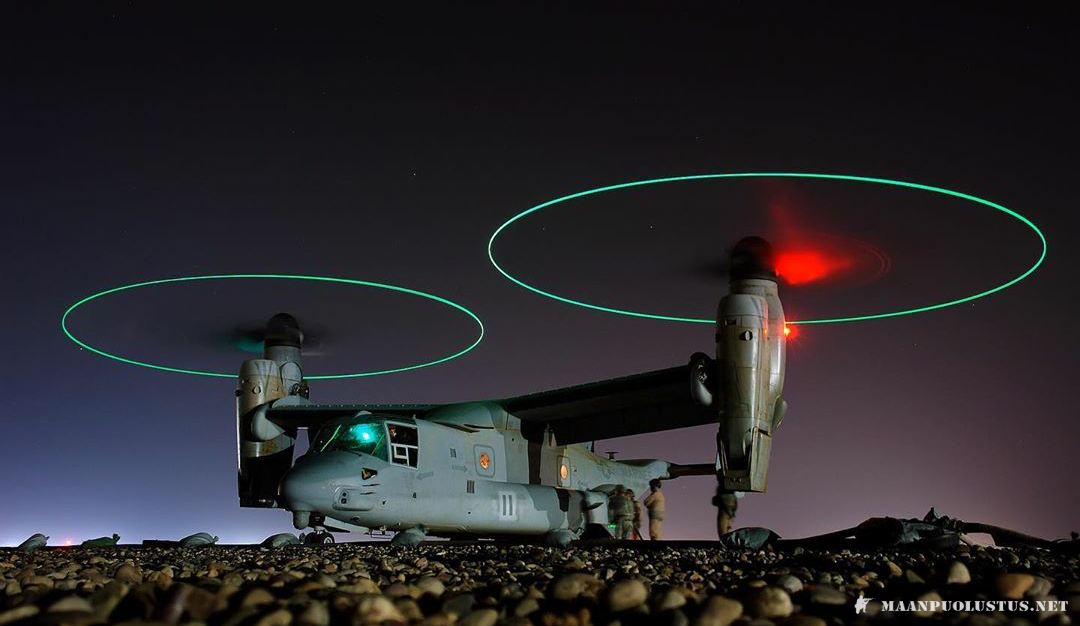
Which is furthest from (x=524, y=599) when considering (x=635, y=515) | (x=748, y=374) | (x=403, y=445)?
(x=635, y=515)

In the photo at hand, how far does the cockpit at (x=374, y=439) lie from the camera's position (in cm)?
1411

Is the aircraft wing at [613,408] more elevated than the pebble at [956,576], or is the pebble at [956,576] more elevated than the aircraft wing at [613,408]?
the aircraft wing at [613,408]

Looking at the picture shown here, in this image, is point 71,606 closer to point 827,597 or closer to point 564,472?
point 827,597

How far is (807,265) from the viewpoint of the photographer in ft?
47.5

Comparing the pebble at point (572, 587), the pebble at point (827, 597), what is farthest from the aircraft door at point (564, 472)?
the pebble at point (827, 597)

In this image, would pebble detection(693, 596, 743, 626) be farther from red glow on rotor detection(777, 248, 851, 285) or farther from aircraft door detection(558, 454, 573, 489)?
aircraft door detection(558, 454, 573, 489)

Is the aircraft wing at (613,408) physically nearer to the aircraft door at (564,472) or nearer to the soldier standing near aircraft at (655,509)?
the aircraft door at (564,472)

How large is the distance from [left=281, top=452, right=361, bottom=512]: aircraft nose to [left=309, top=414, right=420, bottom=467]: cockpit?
0.64 metres

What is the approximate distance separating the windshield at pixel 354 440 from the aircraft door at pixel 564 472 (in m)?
5.39

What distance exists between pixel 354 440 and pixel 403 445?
0.82 meters

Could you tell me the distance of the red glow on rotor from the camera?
1386cm

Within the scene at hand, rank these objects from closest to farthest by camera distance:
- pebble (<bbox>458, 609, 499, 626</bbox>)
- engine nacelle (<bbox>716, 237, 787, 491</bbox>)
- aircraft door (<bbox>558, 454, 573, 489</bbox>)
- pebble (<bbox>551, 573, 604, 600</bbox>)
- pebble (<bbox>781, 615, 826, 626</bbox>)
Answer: pebble (<bbox>781, 615, 826, 626</bbox>) < pebble (<bbox>458, 609, 499, 626</bbox>) < pebble (<bbox>551, 573, 604, 600</bbox>) < engine nacelle (<bbox>716, 237, 787, 491</bbox>) < aircraft door (<bbox>558, 454, 573, 489</bbox>)

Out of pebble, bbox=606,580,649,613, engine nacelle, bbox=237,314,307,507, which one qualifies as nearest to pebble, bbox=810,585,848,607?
pebble, bbox=606,580,649,613

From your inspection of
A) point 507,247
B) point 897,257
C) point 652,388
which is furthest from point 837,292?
point 507,247
